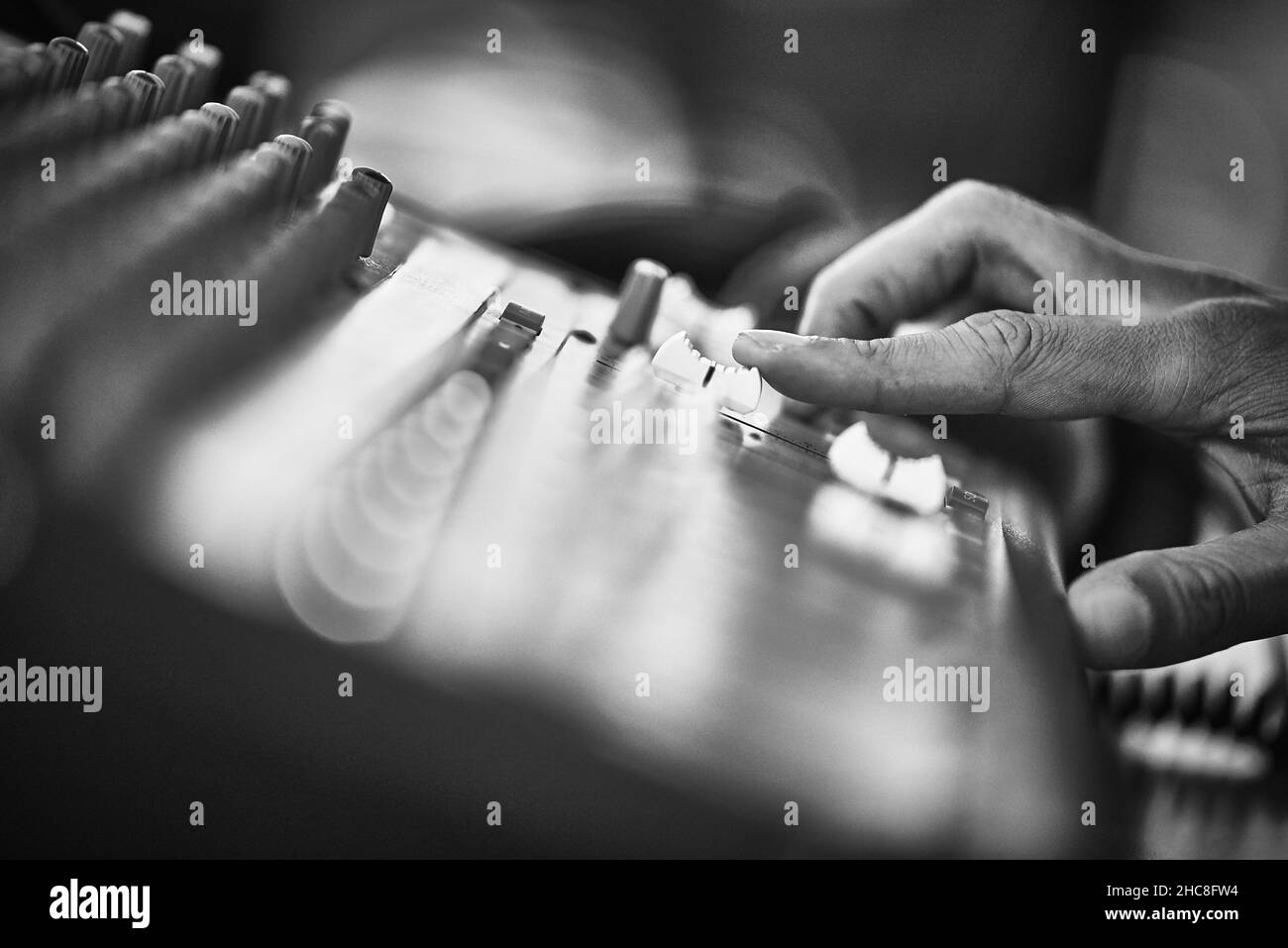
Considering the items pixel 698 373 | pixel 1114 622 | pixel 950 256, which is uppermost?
pixel 950 256

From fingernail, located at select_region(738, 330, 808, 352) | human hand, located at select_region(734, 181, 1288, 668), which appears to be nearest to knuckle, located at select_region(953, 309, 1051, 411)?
human hand, located at select_region(734, 181, 1288, 668)

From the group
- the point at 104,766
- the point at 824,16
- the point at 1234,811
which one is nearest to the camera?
the point at 104,766

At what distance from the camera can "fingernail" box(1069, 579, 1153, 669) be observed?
0.48 metres

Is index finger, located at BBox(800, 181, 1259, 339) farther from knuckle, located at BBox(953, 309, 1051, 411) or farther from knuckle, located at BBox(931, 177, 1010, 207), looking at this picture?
knuckle, located at BBox(953, 309, 1051, 411)

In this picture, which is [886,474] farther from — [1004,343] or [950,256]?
[950,256]

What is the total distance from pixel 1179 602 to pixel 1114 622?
0.15ft

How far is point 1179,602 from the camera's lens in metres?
0.49

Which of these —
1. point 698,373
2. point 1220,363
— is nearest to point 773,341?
point 698,373

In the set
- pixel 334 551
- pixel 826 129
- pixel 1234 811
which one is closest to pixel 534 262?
pixel 826 129

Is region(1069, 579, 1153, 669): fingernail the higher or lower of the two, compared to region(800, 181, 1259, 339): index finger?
lower

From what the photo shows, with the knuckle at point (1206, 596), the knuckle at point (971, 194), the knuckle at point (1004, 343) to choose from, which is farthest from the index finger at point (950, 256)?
the knuckle at point (1206, 596)

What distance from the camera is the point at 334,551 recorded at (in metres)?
0.40
